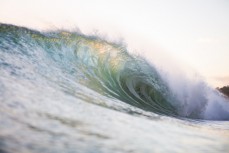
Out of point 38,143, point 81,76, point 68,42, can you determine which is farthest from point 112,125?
point 68,42

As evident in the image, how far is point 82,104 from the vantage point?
4.81 m

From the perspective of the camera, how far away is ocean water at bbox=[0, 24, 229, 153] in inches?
120

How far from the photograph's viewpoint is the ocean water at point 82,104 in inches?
120

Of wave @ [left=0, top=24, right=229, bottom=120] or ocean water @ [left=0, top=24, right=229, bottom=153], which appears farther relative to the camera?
wave @ [left=0, top=24, right=229, bottom=120]

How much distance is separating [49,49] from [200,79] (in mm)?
7576

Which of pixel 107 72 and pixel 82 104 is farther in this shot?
pixel 107 72

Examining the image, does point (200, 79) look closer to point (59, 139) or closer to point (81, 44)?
point (81, 44)

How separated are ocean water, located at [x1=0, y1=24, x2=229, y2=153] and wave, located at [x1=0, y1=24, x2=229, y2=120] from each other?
1.7 inches

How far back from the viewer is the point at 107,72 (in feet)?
31.7

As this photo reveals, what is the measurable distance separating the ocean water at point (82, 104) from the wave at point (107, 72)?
0.14ft

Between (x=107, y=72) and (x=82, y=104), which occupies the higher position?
(x=107, y=72)

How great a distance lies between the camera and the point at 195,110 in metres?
11.3

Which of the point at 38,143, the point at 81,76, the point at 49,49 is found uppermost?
the point at 49,49

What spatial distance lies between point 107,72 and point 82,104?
489 cm
